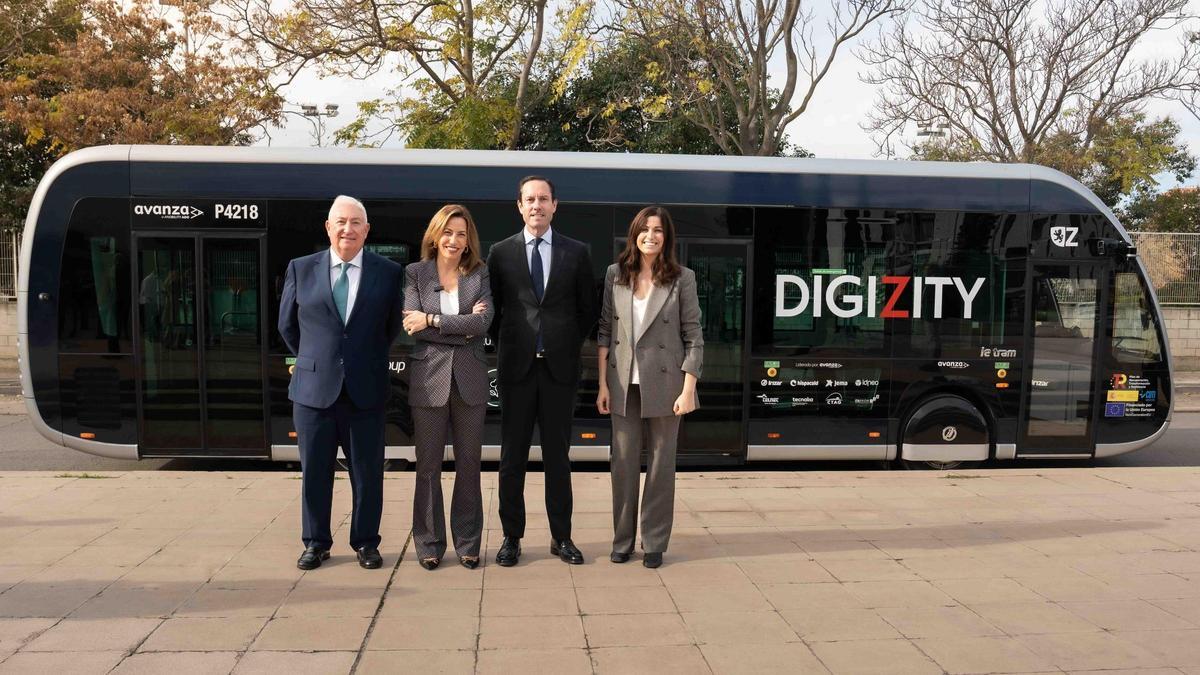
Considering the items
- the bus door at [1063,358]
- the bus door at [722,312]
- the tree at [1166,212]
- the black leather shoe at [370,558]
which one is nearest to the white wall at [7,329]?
the bus door at [722,312]

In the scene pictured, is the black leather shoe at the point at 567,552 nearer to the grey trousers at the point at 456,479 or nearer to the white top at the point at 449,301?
the grey trousers at the point at 456,479

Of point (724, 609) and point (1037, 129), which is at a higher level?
point (1037, 129)

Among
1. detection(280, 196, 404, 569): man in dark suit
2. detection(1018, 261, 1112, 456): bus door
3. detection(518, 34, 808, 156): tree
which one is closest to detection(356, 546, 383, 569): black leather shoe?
detection(280, 196, 404, 569): man in dark suit

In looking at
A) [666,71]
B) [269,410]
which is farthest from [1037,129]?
[269,410]

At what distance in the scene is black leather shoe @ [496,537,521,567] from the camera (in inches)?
191

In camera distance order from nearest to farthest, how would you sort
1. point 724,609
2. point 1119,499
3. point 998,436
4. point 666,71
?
point 724,609 → point 1119,499 → point 998,436 → point 666,71

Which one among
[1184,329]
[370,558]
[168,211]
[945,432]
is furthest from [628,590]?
[1184,329]

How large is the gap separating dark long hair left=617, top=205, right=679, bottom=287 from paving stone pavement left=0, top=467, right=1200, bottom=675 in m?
1.55

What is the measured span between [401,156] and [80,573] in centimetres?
438

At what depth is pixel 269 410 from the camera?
7.80 m

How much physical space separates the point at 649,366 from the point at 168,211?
5.04m

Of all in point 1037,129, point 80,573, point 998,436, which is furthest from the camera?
point 1037,129

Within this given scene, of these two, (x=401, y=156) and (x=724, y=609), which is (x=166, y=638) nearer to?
(x=724, y=609)

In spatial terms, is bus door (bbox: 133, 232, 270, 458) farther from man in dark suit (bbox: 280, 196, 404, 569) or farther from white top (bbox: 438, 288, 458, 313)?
white top (bbox: 438, 288, 458, 313)
